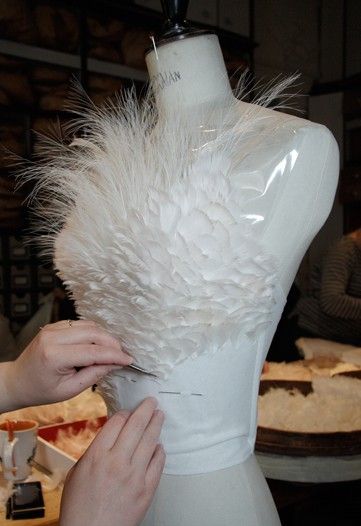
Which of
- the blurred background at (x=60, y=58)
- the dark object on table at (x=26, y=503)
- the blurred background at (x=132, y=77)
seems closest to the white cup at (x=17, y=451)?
the dark object on table at (x=26, y=503)

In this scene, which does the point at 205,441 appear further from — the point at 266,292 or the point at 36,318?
the point at 36,318

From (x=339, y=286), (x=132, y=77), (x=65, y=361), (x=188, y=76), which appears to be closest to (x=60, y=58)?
(x=132, y=77)

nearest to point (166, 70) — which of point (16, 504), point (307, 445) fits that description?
point (307, 445)

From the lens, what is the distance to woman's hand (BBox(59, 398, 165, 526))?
27.8 inches

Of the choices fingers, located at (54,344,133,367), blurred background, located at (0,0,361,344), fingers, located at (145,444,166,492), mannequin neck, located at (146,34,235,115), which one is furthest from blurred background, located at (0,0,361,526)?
mannequin neck, located at (146,34,235,115)

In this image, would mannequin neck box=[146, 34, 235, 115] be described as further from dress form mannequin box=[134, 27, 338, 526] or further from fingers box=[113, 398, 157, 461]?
fingers box=[113, 398, 157, 461]

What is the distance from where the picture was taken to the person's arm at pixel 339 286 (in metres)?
2.87

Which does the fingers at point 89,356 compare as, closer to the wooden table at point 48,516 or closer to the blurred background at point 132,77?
the wooden table at point 48,516

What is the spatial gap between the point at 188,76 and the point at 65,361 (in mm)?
475

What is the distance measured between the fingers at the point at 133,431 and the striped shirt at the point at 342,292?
2.30m

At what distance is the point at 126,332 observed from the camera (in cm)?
75

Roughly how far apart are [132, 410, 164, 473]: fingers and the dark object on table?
1.31 feet

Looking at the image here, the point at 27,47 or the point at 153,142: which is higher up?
the point at 27,47

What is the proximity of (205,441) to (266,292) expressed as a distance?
22 cm
